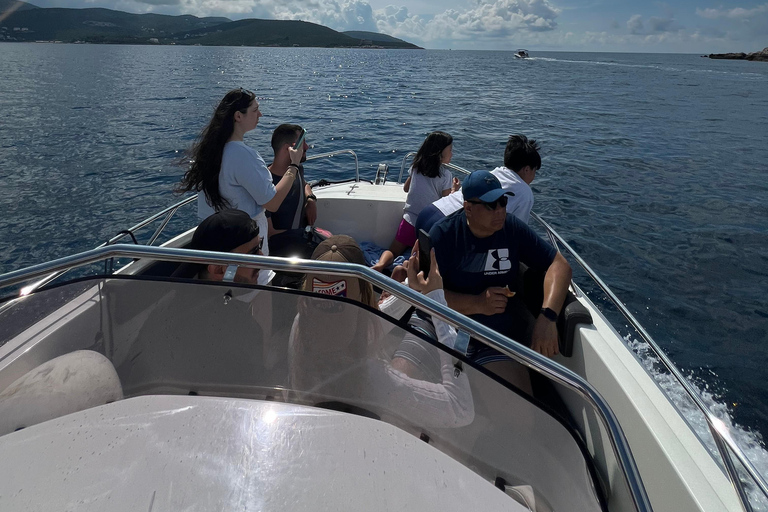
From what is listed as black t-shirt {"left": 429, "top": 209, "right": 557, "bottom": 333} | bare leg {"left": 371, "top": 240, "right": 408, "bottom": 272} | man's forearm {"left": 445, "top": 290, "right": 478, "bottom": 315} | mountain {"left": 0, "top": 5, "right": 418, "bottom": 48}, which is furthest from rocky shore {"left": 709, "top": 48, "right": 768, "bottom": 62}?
man's forearm {"left": 445, "top": 290, "right": 478, "bottom": 315}

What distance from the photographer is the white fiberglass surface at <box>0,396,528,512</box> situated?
1.01 metres

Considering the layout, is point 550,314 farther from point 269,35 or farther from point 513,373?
point 269,35

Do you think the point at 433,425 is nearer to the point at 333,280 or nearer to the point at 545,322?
the point at 333,280

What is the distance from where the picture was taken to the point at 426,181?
3.81m

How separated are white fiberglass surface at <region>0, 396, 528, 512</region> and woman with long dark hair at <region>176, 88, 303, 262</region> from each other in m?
1.46

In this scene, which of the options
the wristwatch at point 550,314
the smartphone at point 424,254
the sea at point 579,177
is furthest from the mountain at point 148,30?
the wristwatch at point 550,314

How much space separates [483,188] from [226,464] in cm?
173

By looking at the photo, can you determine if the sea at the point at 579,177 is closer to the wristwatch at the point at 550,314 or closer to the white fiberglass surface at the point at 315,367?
the wristwatch at the point at 550,314

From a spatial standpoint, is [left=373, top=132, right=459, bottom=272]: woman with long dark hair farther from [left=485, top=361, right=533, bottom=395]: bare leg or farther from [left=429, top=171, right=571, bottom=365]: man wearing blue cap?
[left=485, top=361, right=533, bottom=395]: bare leg

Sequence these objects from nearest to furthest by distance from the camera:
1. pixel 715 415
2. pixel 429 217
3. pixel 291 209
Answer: pixel 715 415
pixel 429 217
pixel 291 209

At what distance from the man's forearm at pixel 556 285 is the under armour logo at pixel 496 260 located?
0.22 metres

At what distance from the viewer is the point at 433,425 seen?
1.34 meters

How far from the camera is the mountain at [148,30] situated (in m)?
141

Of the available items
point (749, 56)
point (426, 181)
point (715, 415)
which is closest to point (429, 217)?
point (426, 181)
